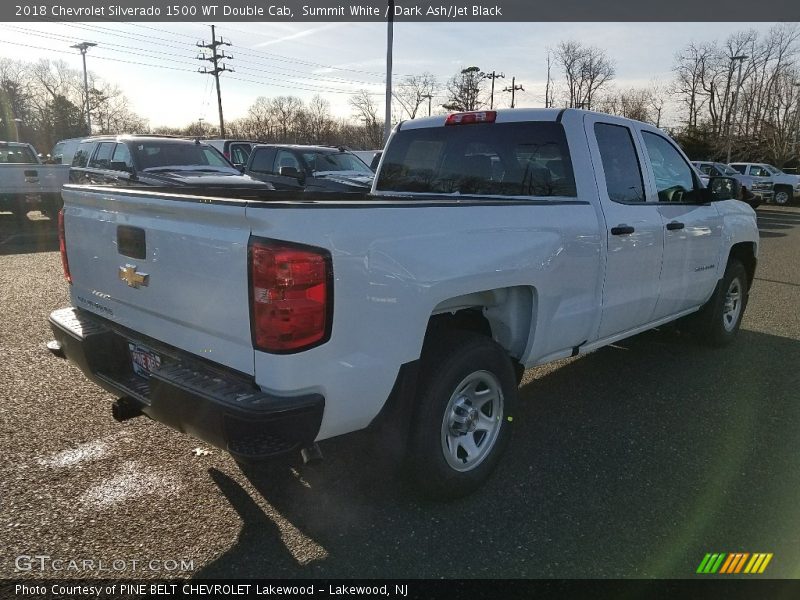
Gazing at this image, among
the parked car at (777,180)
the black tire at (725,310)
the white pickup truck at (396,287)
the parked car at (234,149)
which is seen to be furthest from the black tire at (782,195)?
the white pickup truck at (396,287)

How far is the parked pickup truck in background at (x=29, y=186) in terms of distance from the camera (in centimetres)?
1263

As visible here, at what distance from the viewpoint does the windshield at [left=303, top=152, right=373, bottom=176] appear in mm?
13375

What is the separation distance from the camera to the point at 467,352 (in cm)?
284

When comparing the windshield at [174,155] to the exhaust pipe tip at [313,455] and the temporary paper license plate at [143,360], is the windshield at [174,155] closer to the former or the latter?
the temporary paper license plate at [143,360]

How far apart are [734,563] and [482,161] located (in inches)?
106

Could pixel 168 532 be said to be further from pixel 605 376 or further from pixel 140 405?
pixel 605 376

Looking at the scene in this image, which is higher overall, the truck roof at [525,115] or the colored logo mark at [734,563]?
the truck roof at [525,115]

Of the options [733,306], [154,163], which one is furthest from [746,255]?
[154,163]

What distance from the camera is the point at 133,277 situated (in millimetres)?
2746

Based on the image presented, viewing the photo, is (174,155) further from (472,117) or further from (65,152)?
(65,152)

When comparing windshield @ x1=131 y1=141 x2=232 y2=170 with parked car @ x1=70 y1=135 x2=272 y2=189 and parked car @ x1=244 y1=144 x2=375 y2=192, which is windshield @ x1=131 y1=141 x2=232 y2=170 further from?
parked car @ x1=244 y1=144 x2=375 y2=192

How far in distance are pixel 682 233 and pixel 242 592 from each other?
386cm

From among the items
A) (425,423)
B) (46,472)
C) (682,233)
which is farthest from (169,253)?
(682,233)

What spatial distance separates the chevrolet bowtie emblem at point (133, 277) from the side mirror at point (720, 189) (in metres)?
4.18
